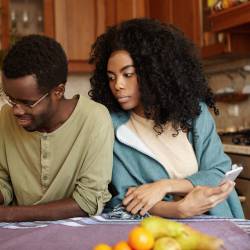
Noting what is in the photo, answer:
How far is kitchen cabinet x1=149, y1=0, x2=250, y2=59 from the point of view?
2.31 meters

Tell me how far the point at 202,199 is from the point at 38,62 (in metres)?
0.52

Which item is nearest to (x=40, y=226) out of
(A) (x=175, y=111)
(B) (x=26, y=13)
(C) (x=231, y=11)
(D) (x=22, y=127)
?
(D) (x=22, y=127)

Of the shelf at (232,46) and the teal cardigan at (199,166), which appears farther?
the shelf at (232,46)

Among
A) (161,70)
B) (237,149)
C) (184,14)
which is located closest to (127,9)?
(184,14)

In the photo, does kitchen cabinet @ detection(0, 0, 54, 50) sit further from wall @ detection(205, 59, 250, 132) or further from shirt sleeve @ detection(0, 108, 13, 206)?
shirt sleeve @ detection(0, 108, 13, 206)

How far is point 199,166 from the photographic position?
127 cm

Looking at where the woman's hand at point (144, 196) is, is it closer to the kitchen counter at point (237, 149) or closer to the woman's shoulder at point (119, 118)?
the woman's shoulder at point (119, 118)

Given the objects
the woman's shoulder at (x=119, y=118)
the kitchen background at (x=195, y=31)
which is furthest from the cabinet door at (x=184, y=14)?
the woman's shoulder at (x=119, y=118)

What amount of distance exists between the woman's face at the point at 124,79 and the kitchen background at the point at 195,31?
986 millimetres

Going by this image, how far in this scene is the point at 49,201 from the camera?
3.74 ft

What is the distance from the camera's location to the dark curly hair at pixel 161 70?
4.20ft

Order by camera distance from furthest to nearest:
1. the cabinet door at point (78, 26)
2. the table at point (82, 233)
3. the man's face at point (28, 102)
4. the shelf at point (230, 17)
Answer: the cabinet door at point (78, 26) < the shelf at point (230, 17) < the man's face at point (28, 102) < the table at point (82, 233)

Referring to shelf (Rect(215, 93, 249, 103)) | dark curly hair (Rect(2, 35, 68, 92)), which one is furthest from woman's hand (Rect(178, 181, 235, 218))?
shelf (Rect(215, 93, 249, 103))

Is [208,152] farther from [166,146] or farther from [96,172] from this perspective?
[96,172]
